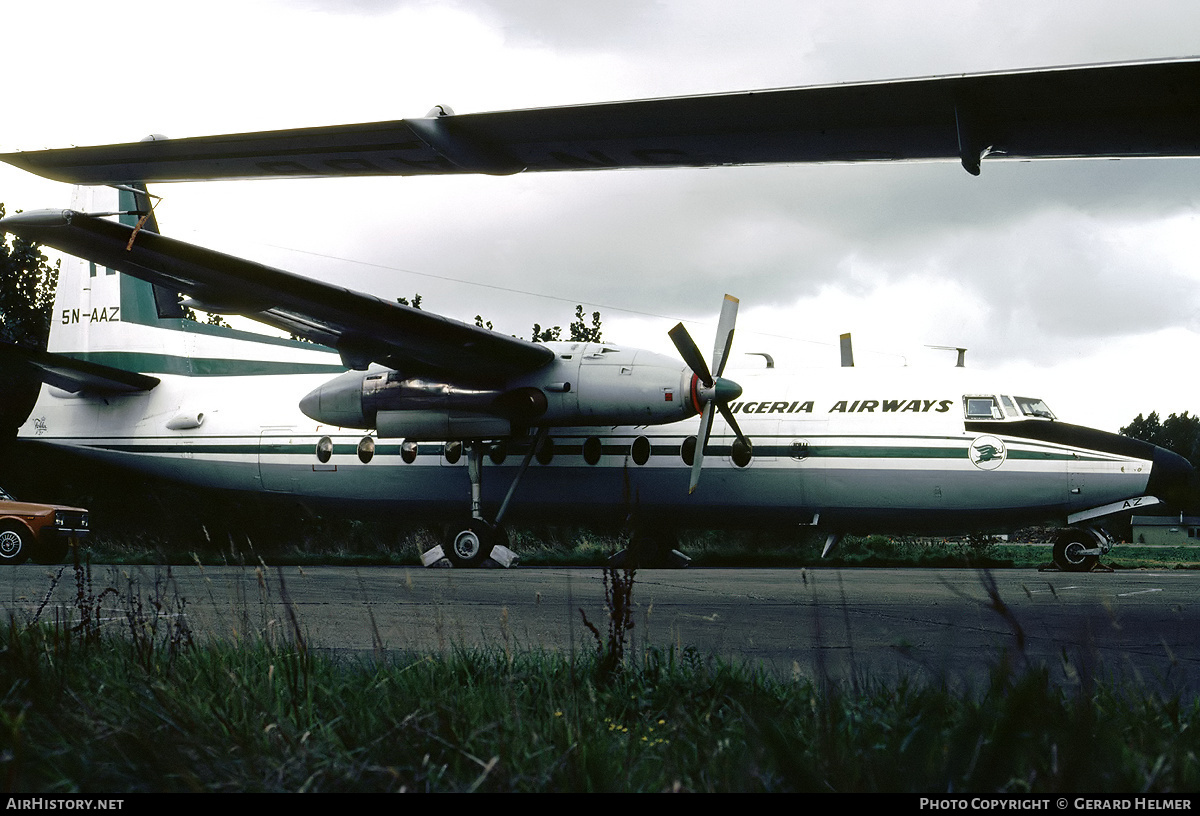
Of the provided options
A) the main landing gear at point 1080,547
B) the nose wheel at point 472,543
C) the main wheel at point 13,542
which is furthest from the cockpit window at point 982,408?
the main wheel at point 13,542

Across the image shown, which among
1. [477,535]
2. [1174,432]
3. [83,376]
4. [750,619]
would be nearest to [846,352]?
[477,535]

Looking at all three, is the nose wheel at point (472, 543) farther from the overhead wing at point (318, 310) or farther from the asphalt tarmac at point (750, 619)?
the asphalt tarmac at point (750, 619)

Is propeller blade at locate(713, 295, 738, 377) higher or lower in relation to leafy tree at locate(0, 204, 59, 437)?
lower

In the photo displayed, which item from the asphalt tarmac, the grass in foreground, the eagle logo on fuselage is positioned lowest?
the asphalt tarmac

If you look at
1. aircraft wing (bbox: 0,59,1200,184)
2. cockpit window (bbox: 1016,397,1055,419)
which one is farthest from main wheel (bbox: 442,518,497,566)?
aircraft wing (bbox: 0,59,1200,184)

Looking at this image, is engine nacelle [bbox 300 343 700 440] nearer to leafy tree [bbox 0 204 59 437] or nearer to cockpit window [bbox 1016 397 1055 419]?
cockpit window [bbox 1016 397 1055 419]

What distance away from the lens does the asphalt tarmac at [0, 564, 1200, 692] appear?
4.83 metres

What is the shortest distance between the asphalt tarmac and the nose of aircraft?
2.74 meters

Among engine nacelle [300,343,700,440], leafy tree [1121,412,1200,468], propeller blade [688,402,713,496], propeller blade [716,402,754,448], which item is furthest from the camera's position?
leafy tree [1121,412,1200,468]

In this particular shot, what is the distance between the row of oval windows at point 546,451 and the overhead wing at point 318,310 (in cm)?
177

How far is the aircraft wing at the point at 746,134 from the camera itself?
128 inches

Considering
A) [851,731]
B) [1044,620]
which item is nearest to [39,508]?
[1044,620]

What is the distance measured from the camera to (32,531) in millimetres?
15156

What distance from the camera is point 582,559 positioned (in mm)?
18891
